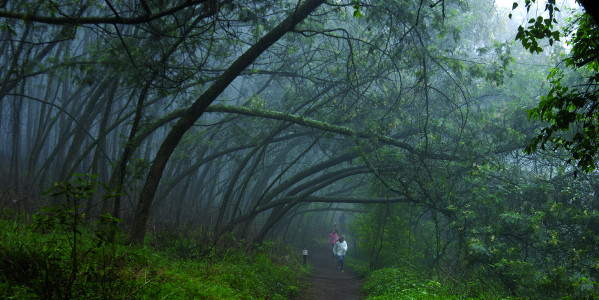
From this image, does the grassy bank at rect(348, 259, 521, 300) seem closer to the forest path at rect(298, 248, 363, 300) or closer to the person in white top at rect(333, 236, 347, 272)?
the forest path at rect(298, 248, 363, 300)

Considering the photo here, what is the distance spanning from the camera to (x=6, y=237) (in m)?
4.81

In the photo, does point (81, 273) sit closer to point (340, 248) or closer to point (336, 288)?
point (336, 288)

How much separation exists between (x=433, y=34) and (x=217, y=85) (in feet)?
32.8

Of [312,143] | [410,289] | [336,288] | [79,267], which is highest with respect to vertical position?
[312,143]

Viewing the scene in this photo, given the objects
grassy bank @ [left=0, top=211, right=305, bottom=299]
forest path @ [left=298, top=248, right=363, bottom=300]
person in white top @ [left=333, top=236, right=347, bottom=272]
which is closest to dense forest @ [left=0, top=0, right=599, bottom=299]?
grassy bank @ [left=0, top=211, right=305, bottom=299]

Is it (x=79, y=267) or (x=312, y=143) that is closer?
(x=79, y=267)

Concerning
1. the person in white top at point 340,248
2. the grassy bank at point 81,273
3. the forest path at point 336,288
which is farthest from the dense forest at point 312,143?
the person in white top at point 340,248

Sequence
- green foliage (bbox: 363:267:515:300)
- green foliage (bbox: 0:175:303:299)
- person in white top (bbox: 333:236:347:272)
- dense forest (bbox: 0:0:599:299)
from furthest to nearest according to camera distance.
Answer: person in white top (bbox: 333:236:347:272) → green foliage (bbox: 363:267:515:300) → dense forest (bbox: 0:0:599:299) → green foliage (bbox: 0:175:303:299)

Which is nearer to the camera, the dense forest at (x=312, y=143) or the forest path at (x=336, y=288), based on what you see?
the dense forest at (x=312, y=143)

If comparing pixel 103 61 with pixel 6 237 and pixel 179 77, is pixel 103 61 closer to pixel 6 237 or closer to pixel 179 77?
pixel 179 77

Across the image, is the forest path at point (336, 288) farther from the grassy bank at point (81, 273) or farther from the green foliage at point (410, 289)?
the grassy bank at point (81, 273)

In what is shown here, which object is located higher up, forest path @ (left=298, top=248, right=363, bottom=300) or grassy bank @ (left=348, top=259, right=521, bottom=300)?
grassy bank @ (left=348, top=259, right=521, bottom=300)

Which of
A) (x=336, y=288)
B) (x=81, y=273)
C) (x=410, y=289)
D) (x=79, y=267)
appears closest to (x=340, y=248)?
(x=336, y=288)

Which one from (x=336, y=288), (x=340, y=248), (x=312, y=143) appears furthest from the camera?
(x=340, y=248)
